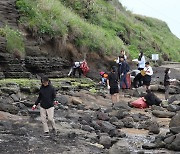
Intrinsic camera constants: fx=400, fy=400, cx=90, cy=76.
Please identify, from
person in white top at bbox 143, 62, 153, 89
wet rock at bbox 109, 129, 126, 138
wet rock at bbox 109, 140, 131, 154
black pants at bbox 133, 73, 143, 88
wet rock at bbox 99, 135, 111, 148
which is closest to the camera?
wet rock at bbox 109, 140, 131, 154

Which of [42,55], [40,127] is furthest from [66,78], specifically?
[40,127]

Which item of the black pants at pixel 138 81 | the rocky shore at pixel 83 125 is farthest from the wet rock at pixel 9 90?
the black pants at pixel 138 81

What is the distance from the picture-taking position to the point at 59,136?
11.0 meters

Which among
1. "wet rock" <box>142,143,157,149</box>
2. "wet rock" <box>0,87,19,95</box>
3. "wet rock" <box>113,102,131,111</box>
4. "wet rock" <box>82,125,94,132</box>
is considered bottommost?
"wet rock" <box>142,143,157,149</box>

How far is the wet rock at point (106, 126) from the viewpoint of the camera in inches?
484

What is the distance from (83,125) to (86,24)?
15.5 m

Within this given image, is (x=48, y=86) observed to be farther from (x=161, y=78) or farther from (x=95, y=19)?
(x=95, y=19)

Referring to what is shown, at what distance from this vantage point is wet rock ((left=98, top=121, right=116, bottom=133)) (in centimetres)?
1230

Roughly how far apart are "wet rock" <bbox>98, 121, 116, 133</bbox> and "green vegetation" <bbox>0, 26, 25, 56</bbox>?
7945 mm

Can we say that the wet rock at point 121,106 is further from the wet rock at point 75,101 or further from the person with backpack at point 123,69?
the person with backpack at point 123,69

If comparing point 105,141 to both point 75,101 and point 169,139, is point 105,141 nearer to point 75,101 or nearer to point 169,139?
point 169,139

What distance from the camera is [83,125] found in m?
12.7

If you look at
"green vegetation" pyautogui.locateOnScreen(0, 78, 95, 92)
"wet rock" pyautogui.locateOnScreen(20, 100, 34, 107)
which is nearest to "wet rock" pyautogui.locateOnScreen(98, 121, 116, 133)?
"wet rock" pyautogui.locateOnScreen(20, 100, 34, 107)

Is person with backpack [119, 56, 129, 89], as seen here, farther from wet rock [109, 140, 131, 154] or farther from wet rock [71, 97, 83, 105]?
wet rock [109, 140, 131, 154]
